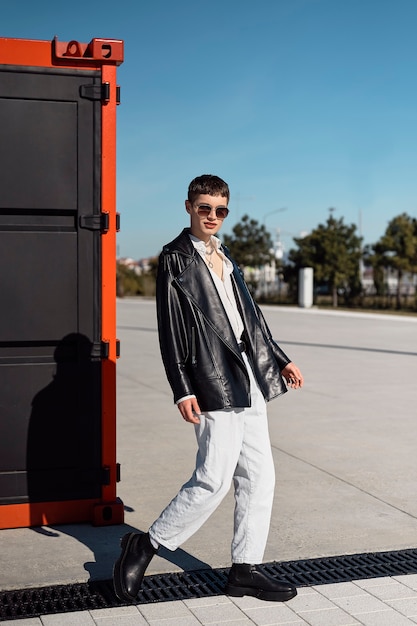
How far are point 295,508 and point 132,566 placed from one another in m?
1.73

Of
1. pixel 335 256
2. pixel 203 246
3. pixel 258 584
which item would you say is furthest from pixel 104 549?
pixel 335 256

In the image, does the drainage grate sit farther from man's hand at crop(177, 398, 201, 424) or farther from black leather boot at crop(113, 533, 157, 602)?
man's hand at crop(177, 398, 201, 424)

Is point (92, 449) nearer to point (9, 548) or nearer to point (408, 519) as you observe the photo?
point (9, 548)

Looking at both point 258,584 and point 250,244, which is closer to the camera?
point 258,584

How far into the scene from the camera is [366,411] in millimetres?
8797

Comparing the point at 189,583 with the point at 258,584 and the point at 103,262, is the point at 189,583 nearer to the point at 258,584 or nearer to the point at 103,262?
the point at 258,584

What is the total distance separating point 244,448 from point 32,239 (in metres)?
1.69

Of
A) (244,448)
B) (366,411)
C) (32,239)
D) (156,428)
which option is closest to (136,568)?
(244,448)

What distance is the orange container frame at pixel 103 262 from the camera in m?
4.51

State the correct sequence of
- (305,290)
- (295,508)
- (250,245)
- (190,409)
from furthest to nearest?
(250,245)
(305,290)
(295,508)
(190,409)

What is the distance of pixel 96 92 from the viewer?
455 centimetres

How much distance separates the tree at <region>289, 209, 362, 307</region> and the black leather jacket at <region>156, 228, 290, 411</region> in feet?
134

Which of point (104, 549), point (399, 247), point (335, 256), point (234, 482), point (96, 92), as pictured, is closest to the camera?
point (234, 482)

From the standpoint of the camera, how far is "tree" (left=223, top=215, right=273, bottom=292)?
2199 inches
